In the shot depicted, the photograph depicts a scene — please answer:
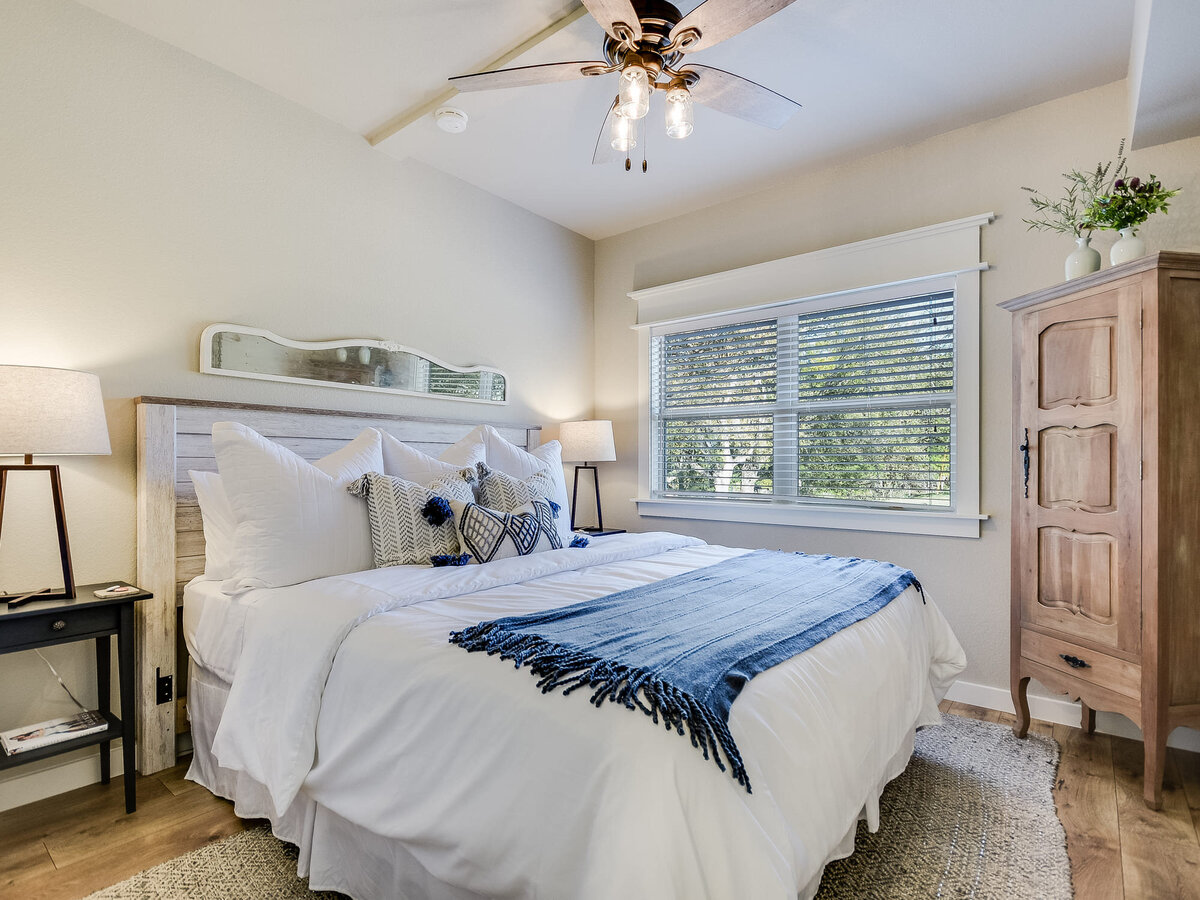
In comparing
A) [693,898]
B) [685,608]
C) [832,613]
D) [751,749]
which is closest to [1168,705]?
[832,613]

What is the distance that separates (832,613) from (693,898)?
0.95 meters

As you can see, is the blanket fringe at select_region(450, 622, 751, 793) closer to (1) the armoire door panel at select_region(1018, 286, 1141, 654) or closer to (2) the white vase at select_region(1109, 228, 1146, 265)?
(1) the armoire door panel at select_region(1018, 286, 1141, 654)

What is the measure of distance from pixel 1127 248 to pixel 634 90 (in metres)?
1.83

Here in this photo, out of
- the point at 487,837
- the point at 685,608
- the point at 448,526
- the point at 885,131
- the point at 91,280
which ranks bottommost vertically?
the point at 487,837

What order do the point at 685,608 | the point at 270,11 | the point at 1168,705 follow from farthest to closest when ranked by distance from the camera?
the point at 270,11
the point at 1168,705
the point at 685,608

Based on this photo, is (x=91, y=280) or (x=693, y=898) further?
(x=91, y=280)

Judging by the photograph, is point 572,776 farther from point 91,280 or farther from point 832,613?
point 91,280

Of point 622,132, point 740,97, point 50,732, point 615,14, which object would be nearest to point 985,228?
point 740,97

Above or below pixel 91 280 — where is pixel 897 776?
below

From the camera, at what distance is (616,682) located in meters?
1.18

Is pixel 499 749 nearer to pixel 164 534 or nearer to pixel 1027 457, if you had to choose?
pixel 164 534

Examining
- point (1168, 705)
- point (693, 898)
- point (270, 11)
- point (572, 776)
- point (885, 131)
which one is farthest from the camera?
point (885, 131)

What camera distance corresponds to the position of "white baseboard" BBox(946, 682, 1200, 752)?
97.4 inches

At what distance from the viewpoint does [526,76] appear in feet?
6.84
